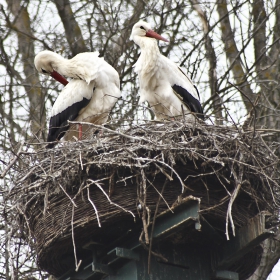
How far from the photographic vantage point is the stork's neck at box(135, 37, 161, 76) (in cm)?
682

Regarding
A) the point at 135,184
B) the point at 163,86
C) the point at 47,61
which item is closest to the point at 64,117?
the point at 47,61

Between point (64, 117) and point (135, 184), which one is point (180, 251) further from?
point (64, 117)

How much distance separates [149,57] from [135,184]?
2010mm

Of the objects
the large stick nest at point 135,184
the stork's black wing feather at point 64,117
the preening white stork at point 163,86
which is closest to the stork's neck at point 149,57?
the preening white stork at point 163,86

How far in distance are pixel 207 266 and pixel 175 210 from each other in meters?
0.54

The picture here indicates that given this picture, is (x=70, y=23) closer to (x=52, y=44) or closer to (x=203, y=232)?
(x=52, y=44)

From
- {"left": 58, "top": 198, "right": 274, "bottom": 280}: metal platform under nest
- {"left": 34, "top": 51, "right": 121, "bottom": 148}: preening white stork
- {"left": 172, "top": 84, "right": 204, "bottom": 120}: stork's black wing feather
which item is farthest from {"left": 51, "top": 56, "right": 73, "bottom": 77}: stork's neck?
{"left": 58, "top": 198, "right": 274, "bottom": 280}: metal platform under nest

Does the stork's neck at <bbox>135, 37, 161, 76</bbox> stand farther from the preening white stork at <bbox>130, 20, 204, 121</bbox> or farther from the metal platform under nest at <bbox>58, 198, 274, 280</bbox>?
the metal platform under nest at <bbox>58, 198, 274, 280</bbox>

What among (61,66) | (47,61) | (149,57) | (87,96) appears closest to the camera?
(149,57)

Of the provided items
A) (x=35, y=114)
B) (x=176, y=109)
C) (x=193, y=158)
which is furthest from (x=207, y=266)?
(x=35, y=114)

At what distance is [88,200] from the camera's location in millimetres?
5078

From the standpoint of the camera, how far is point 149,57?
686 centimetres

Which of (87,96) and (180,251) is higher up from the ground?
(87,96)

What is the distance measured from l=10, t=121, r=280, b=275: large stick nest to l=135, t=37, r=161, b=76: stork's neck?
142cm
